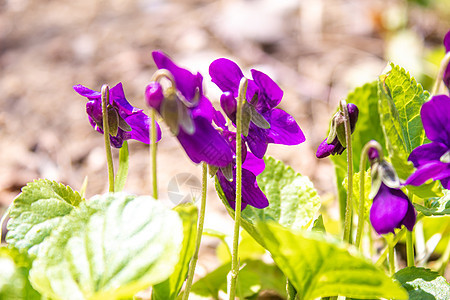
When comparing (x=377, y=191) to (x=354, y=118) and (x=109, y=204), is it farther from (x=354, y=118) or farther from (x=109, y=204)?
(x=109, y=204)

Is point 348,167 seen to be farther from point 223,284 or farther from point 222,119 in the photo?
point 223,284

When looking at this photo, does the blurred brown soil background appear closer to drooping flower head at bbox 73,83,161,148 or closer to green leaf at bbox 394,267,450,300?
drooping flower head at bbox 73,83,161,148

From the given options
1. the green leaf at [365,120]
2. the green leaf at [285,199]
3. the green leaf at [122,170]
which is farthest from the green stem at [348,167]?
the green leaf at [122,170]

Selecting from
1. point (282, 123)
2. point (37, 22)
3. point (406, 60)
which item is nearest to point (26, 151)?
point (37, 22)

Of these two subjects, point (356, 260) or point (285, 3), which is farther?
point (285, 3)

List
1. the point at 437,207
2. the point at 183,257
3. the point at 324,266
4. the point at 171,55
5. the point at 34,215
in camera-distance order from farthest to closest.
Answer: the point at 171,55
the point at 437,207
the point at 34,215
the point at 183,257
the point at 324,266

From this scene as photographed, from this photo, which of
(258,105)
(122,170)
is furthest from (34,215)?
(258,105)

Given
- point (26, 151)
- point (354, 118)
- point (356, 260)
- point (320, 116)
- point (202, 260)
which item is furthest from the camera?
point (320, 116)

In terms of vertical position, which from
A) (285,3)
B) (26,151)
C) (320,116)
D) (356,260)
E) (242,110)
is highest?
(285,3)
